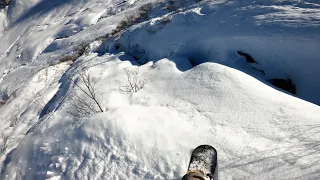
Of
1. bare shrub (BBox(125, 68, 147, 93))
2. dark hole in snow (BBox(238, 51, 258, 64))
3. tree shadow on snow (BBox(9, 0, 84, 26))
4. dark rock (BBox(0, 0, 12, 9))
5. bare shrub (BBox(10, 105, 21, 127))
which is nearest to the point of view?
dark hole in snow (BBox(238, 51, 258, 64))

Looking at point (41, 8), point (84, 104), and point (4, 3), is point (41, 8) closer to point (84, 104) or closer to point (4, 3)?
point (4, 3)

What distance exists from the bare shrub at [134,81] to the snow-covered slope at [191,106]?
35 millimetres

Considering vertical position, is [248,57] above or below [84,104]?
below

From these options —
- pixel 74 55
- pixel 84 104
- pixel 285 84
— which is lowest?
pixel 74 55

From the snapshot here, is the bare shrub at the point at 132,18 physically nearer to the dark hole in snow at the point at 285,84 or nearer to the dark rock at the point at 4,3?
the dark hole in snow at the point at 285,84

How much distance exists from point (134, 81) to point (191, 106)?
82.0 inches

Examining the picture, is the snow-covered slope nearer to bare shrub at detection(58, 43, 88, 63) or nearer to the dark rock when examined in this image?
bare shrub at detection(58, 43, 88, 63)

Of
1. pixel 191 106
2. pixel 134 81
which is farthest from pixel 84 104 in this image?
pixel 191 106

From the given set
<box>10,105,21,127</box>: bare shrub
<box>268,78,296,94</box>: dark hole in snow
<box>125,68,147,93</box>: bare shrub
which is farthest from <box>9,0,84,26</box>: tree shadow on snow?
<box>268,78,296,94</box>: dark hole in snow

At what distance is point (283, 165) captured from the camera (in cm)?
462

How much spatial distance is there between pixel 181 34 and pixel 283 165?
5487 millimetres

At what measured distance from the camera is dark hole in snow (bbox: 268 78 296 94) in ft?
21.7

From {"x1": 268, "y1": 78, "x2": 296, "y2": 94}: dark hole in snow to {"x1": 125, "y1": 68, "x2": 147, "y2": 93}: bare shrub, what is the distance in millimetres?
3205

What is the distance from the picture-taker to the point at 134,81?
7895 mm
